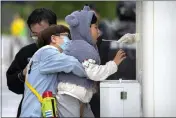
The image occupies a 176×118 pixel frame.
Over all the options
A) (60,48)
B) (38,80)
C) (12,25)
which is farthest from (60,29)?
(12,25)

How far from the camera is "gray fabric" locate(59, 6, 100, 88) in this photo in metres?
2.70

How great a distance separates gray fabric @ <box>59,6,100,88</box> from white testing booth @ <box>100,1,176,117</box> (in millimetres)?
697

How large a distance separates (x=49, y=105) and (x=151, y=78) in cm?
116

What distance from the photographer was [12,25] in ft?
18.2

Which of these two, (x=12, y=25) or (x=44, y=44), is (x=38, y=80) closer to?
(x=44, y=44)

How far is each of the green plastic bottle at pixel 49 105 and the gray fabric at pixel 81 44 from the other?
0.55 feet

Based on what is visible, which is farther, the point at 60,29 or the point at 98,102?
the point at 98,102

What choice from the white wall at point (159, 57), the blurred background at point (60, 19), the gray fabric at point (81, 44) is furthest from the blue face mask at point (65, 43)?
the blurred background at point (60, 19)

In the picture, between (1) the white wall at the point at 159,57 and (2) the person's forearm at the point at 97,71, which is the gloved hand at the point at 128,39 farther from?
(2) the person's forearm at the point at 97,71

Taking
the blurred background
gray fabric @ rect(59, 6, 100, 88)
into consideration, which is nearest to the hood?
gray fabric @ rect(59, 6, 100, 88)

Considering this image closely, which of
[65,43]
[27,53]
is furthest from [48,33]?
[27,53]

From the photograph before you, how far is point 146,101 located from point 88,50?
962mm

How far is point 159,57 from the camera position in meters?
3.43

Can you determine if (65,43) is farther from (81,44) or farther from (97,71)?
(97,71)
